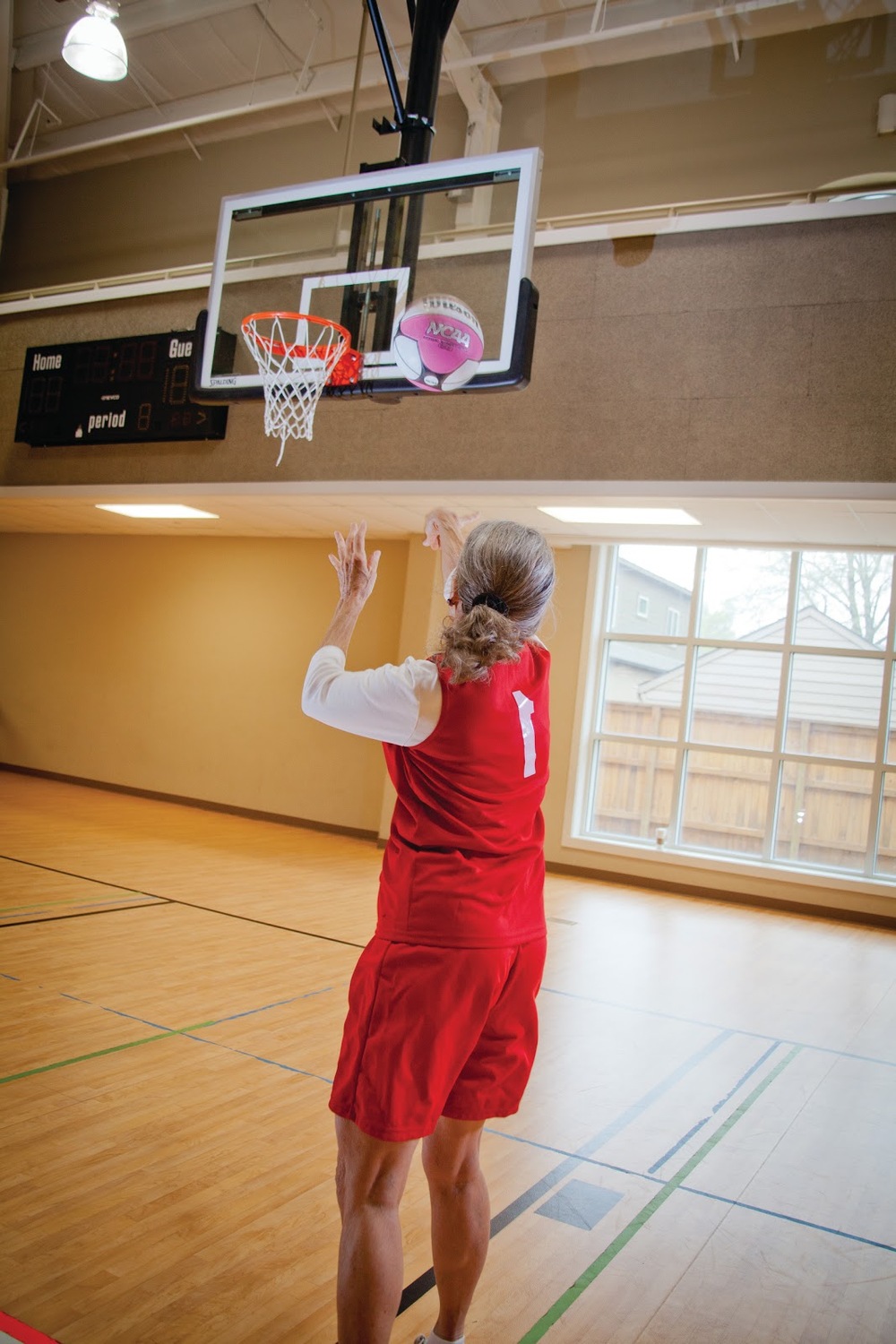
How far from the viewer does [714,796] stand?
29.7 ft

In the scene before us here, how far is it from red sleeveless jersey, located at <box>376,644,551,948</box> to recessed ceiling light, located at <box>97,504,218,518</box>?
25.4 feet

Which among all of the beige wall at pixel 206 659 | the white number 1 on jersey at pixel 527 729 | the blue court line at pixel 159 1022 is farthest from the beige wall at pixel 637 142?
the white number 1 on jersey at pixel 527 729

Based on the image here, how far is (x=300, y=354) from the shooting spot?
5.28 meters

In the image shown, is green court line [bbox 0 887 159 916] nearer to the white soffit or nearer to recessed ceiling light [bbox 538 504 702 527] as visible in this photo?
the white soffit

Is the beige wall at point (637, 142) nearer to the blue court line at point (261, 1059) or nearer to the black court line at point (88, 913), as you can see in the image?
the black court line at point (88, 913)

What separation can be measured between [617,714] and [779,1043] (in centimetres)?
502

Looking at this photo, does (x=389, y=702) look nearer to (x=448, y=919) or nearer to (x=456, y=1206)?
(x=448, y=919)

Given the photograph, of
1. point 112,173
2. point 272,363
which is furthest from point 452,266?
point 112,173

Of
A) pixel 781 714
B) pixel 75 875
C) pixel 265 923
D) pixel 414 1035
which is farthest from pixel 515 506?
pixel 414 1035

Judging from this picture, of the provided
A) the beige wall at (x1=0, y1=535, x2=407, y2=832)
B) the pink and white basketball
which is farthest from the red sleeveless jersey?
the beige wall at (x1=0, y1=535, x2=407, y2=832)

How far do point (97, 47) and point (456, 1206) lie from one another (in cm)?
817

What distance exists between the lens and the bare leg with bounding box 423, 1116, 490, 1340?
5.57 ft

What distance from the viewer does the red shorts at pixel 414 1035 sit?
1.53 meters

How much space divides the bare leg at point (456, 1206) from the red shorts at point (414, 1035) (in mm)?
79
